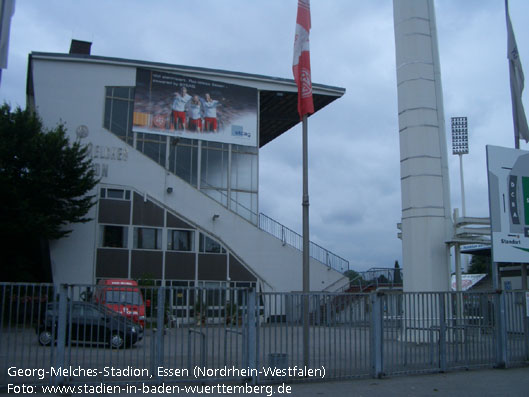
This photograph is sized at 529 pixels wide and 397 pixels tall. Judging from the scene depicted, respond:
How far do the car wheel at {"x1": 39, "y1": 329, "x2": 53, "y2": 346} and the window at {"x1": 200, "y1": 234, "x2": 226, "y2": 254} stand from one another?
24502 mm

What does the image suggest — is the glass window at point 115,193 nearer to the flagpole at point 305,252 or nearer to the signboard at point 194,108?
the signboard at point 194,108

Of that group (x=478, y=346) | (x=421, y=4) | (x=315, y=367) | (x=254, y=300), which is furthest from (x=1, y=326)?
(x=421, y=4)

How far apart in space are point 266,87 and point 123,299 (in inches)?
1182

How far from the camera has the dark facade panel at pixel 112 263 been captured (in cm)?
3262

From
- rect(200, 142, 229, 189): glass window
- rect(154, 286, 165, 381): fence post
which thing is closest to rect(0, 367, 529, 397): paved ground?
rect(154, 286, 165, 381): fence post

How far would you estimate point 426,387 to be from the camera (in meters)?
11.3

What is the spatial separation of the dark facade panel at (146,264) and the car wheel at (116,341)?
2254 centimetres

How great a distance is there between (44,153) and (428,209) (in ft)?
66.6

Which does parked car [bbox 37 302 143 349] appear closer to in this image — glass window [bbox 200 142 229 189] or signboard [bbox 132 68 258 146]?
signboard [bbox 132 68 258 146]

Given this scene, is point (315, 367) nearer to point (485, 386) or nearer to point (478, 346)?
point (485, 386)

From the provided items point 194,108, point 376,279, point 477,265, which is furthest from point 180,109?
point 477,265

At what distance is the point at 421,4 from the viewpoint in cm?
2205

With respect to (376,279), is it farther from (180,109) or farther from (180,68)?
(180,68)

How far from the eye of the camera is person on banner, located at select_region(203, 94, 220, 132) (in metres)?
37.4
